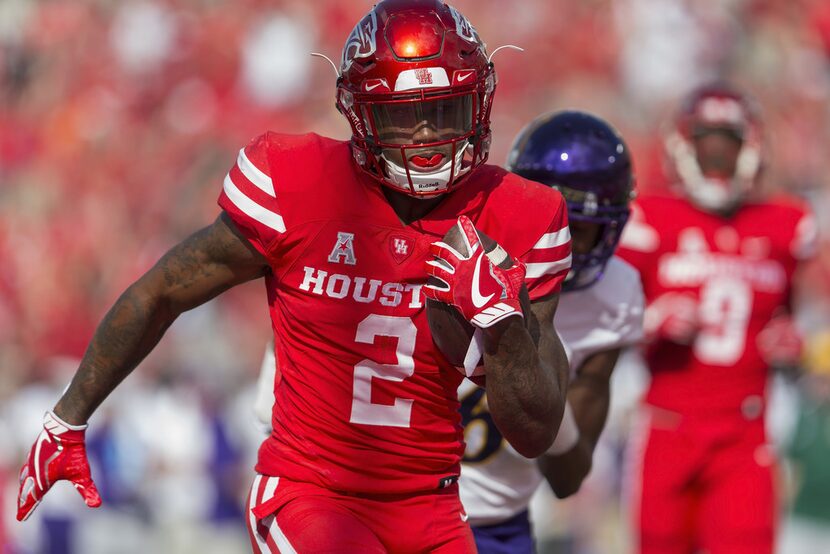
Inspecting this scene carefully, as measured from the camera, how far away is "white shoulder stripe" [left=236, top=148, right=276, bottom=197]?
3160mm

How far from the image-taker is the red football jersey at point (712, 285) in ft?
19.8

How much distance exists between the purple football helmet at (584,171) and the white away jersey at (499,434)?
10cm

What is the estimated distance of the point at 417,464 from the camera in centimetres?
325

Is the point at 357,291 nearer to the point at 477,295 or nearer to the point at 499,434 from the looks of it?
the point at 477,295

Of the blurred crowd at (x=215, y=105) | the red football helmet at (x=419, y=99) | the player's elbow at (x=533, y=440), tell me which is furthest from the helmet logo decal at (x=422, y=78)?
the blurred crowd at (x=215, y=105)

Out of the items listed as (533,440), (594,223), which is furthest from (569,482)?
(533,440)

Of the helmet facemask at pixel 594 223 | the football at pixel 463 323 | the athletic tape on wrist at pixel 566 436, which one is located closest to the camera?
the football at pixel 463 323

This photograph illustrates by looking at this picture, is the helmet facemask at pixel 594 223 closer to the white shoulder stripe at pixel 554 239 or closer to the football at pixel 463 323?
the white shoulder stripe at pixel 554 239

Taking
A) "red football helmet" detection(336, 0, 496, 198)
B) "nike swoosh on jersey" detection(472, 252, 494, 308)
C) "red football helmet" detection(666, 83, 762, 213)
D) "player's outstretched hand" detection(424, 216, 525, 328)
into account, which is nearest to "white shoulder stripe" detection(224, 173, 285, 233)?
"red football helmet" detection(336, 0, 496, 198)

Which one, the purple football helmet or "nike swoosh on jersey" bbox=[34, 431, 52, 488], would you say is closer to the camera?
"nike swoosh on jersey" bbox=[34, 431, 52, 488]

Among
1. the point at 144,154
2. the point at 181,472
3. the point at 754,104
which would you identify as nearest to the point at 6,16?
the point at 144,154

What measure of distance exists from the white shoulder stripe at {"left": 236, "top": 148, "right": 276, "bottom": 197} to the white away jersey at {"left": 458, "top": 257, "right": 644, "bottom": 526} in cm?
119

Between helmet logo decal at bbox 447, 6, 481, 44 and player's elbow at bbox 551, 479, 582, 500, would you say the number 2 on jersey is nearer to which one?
helmet logo decal at bbox 447, 6, 481, 44

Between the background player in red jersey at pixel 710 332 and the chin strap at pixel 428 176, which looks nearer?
the chin strap at pixel 428 176
